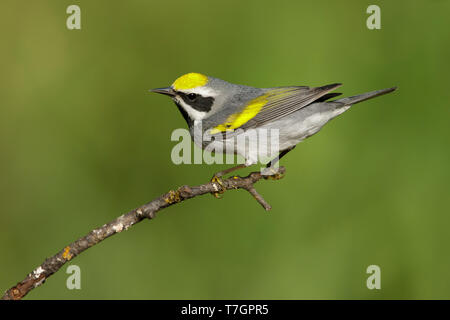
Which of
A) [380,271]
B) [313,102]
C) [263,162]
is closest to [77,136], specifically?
[263,162]

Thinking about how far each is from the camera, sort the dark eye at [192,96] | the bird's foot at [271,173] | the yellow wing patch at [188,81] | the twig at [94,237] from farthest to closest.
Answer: the dark eye at [192,96] → the yellow wing patch at [188,81] → the bird's foot at [271,173] → the twig at [94,237]

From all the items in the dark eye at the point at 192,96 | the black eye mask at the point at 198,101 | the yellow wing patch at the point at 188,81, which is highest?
the yellow wing patch at the point at 188,81

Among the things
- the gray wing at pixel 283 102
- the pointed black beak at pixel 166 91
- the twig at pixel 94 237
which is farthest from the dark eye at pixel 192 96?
the twig at pixel 94 237

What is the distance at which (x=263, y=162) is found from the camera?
166 inches

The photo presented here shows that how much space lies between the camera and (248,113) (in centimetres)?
423

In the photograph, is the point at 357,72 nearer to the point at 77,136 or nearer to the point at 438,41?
the point at 438,41

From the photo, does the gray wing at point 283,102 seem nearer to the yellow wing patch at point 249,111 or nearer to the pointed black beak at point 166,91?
the yellow wing patch at point 249,111

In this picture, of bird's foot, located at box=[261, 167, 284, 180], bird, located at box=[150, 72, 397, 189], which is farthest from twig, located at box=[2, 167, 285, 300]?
bird, located at box=[150, 72, 397, 189]

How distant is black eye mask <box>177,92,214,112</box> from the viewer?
4188mm

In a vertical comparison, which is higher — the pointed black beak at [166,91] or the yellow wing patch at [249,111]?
the pointed black beak at [166,91]

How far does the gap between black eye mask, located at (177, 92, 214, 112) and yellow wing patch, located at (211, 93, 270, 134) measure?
22 centimetres

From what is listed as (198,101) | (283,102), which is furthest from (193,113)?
(283,102)

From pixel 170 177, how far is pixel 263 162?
1208 millimetres

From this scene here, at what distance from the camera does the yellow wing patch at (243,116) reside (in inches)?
163
